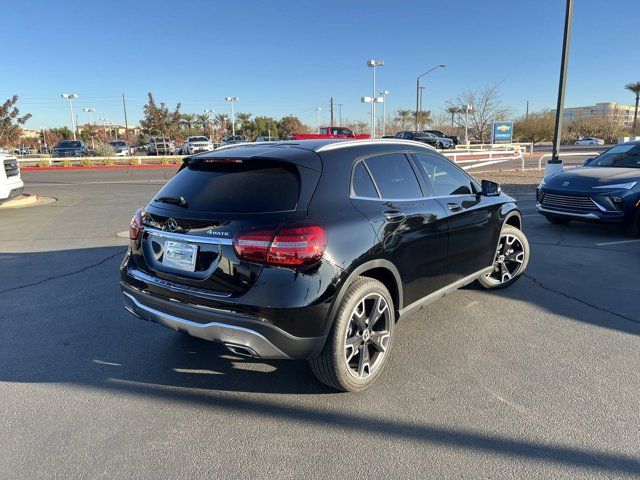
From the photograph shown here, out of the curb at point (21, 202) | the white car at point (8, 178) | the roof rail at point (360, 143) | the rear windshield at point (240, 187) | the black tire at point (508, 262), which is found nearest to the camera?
the rear windshield at point (240, 187)

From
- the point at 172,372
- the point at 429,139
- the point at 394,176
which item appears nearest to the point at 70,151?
the point at 429,139

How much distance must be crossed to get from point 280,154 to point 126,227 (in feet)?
23.6

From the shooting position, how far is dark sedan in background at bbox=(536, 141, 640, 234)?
25.2 feet

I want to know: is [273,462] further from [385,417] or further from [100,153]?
[100,153]

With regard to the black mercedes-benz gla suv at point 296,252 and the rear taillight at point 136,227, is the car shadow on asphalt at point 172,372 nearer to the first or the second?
the black mercedes-benz gla suv at point 296,252

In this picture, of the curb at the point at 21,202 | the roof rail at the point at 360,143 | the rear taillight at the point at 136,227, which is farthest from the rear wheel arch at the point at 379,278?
the curb at the point at 21,202

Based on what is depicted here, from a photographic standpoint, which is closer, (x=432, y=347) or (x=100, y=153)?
(x=432, y=347)

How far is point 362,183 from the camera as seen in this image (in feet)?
11.3

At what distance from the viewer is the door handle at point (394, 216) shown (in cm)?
346

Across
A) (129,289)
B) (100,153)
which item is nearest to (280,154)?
(129,289)

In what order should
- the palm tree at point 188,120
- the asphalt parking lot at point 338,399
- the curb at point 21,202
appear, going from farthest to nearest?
the palm tree at point 188,120 < the curb at point 21,202 < the asphalt parking lot at point 338,399

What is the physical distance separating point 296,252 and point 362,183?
911 millimetres

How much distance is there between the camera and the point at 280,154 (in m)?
3.30

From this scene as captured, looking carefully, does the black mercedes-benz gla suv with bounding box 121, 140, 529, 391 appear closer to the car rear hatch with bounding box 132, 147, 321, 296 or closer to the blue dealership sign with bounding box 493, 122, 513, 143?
the car rear hatch with bounding box 132, 147, 321, 296
